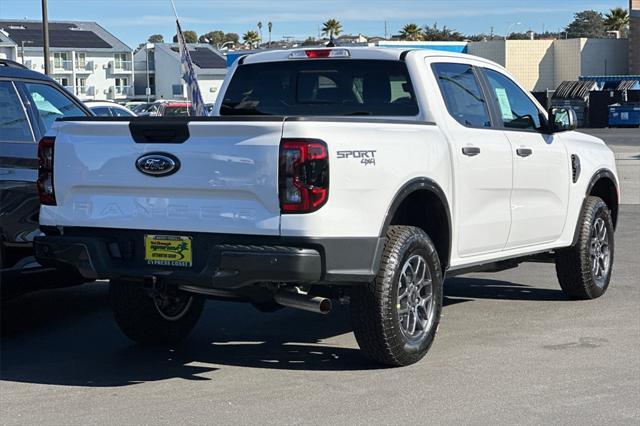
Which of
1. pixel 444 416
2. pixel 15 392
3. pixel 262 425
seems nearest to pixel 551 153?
pixel 444 416

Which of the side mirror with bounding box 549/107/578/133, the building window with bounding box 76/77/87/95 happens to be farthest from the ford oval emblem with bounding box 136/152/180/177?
the building window with bounding box 76/77/87/95

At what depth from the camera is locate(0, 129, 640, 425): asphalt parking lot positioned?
5.80 meters

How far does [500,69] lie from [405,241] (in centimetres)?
241

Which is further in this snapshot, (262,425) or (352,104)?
(352,104)

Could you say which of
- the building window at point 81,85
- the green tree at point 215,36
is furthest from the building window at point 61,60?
the green tree at point 215,36

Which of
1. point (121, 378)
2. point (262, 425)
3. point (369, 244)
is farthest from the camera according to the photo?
point (121, 378)

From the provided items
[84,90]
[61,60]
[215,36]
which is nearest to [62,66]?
[61,60]

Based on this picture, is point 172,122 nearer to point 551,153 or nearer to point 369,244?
point 369,244

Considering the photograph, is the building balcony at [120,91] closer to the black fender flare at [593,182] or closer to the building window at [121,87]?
the building window at [121,87]

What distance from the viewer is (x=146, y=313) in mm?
7402

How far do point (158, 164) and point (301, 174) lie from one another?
0.91 meters

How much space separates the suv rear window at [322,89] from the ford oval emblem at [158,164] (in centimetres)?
177

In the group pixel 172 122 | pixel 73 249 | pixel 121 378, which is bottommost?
pixel 121 378

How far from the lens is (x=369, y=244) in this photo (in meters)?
6.21
